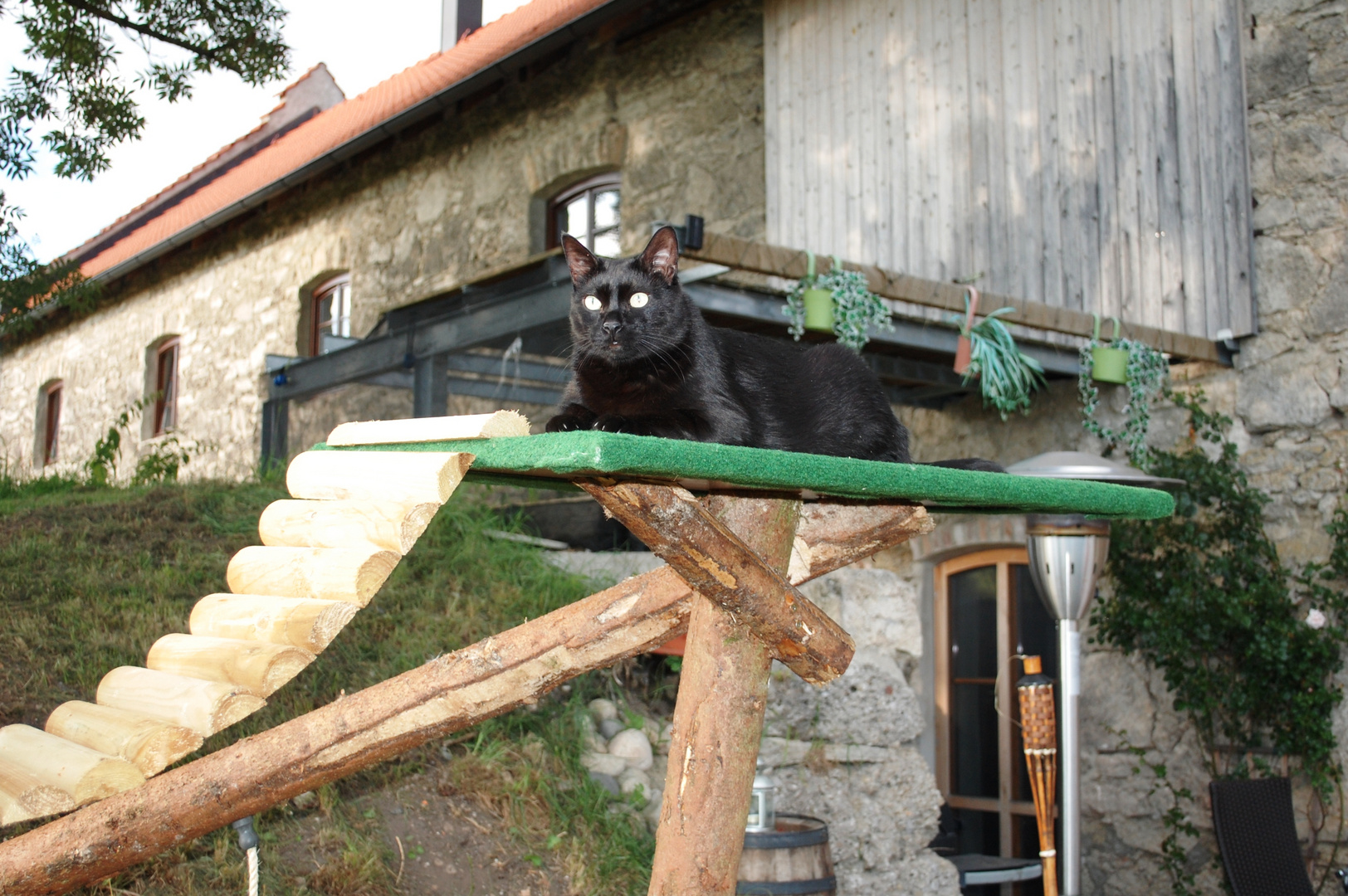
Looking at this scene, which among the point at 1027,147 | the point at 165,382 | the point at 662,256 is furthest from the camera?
the point at 165,382

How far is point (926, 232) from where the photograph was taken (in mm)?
6801

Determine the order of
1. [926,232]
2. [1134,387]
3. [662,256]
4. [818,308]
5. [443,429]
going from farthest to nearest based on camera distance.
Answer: [926,232] → [1134,387] → [818,308] → [662,256] → [443,429]

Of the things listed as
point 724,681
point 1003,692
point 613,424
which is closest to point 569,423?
point 613,424

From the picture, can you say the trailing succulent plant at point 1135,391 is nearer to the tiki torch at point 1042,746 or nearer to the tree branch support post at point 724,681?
the tiki torch at point 1042,746

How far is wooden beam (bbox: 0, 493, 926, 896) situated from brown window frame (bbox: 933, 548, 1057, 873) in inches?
180

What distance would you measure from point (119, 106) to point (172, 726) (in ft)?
21.1

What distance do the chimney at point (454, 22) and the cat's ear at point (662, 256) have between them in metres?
9.61

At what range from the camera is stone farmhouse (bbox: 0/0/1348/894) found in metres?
5.28

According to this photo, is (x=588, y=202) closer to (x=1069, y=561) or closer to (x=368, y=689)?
(x=1069, y=561)

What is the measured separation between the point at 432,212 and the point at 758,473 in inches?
342

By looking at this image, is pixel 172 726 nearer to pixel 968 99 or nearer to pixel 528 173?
pixel 968 99

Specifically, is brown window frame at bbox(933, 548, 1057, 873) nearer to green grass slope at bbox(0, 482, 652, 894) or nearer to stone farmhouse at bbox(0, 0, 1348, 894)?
stone farmhouse at bbox(0, 0, 1348, 894)

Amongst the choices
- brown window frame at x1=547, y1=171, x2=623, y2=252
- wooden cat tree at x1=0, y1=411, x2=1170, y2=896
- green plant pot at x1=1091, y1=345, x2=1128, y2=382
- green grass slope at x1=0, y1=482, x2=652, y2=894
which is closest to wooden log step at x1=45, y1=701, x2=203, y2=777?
wooden cat tree at x1=0, y1=411, x2=1170, y2=896

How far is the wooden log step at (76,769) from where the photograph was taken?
195cm
